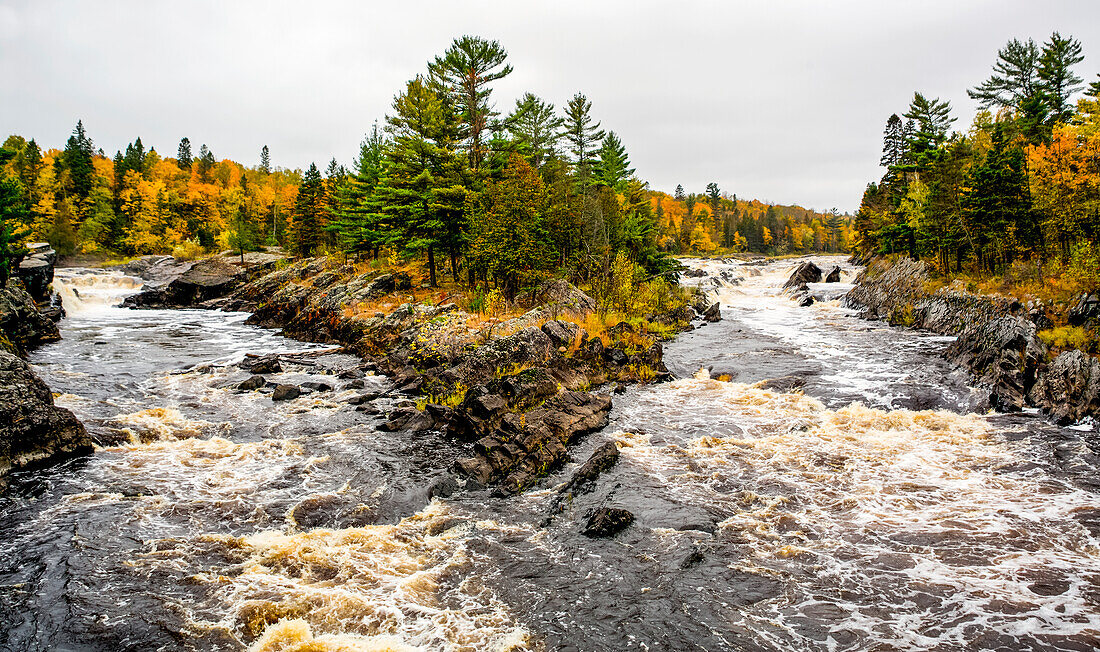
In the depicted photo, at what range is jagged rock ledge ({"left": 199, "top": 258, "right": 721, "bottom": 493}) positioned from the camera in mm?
13992

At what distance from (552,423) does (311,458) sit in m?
6.70

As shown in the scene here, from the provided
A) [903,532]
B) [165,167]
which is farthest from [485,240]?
[165,167]

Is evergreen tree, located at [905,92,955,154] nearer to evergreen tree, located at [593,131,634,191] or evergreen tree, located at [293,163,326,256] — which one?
evergreen tree, located at [593,131,634,191]

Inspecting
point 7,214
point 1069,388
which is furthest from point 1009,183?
point 7,214

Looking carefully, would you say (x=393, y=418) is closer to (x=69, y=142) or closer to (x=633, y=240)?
(x=633, y=240)

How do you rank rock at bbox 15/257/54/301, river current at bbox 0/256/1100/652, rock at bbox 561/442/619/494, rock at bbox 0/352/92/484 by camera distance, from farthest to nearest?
rock at bbox 15/257/54/301 < rock at bbox 561/442/619/494 < rock at bbox 0/352/92/484 < river current at bbox 0/256/1100/652

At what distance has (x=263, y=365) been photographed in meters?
22.9

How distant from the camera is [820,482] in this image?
12.1 meters

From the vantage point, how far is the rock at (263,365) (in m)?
22.7

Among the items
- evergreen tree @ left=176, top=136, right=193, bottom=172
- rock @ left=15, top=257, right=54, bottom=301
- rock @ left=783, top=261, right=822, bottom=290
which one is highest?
evergreen tree @ left=176, top=136, right=193, bottom=172

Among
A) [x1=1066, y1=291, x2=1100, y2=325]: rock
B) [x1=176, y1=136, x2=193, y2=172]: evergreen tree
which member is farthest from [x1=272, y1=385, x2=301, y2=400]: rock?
[x1=176, y1=136, x2=193, y2=172]: evergreen tree

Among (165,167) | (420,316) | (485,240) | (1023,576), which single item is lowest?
(1023,576)

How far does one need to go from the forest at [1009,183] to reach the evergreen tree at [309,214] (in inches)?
2215

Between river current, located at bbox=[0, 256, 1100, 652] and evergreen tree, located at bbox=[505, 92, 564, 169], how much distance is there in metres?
28.6
